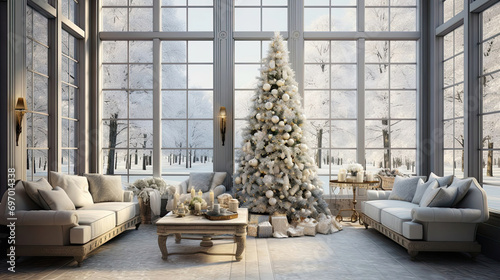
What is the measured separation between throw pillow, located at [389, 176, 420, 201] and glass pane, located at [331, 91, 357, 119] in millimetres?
1860

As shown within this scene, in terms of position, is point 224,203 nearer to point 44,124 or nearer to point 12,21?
point 44,124

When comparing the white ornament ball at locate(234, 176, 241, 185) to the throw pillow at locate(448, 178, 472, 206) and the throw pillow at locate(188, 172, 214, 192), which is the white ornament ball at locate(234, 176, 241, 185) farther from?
the throw pillow at locate(448, 178, 472, 206)

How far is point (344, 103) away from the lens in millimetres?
7473

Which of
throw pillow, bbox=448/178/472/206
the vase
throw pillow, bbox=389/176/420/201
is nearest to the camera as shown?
throw pillow, bbox=448/178/472/206

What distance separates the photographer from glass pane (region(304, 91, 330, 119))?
7445 mm

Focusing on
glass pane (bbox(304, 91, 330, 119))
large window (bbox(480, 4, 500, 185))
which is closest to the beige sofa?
glass pane (bbox(304, 91, 330, 119))

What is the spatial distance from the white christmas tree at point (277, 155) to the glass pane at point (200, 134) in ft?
3.84

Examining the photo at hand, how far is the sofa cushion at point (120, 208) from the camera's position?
17.2 ft

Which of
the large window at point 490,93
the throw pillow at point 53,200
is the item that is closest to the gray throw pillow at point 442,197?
the large window at point 490,93

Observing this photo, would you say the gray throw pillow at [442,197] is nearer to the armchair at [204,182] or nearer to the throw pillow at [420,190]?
the throw pillow at [420,190]

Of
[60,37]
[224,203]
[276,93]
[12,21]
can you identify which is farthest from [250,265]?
[60,37]

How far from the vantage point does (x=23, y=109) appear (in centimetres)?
484

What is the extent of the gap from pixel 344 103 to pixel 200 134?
302 centimetres

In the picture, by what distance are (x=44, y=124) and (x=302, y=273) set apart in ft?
15.2
